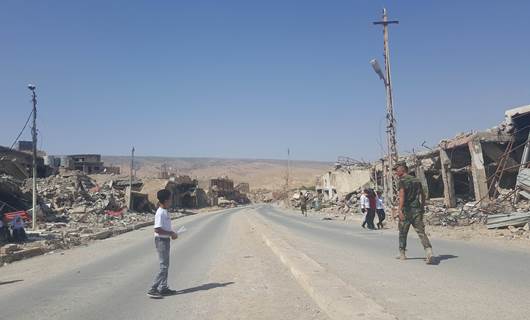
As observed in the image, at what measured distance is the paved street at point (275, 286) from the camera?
6477 millimetres

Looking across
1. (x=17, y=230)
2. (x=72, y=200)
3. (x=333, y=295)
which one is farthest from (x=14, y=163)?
(x=333, y=295)

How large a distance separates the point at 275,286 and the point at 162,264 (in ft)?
6.12

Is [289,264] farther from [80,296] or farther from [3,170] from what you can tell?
[3,170]

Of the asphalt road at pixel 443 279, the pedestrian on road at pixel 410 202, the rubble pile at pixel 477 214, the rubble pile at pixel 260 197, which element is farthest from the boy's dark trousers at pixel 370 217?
the rubble pile at pixel 260 197

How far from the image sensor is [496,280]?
312 inches

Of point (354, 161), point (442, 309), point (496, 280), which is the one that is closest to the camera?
point (442, 309)

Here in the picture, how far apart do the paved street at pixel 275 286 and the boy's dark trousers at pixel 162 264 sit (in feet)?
0.90

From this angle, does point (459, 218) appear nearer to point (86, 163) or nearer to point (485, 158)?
point (485, 158)

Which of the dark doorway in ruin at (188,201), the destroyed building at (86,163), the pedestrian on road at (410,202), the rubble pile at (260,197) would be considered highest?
the destroyed building at (86,163)

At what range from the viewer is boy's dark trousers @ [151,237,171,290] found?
7894 millimetres

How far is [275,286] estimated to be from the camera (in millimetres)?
8469

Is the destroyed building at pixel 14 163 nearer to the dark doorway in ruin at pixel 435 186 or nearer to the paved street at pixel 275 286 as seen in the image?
the paved street at pixel 275 286

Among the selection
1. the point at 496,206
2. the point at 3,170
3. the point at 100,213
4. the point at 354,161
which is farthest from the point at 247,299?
the point at 354,161

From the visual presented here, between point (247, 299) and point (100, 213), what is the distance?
1327 inches
